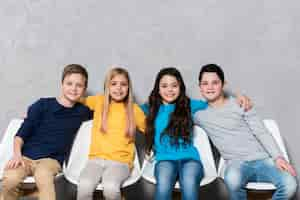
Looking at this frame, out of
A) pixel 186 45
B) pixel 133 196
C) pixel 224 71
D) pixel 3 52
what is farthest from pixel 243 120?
pixel 3 52

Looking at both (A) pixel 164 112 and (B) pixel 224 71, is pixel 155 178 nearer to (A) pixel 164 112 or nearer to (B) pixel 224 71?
(A) pixel 164 112

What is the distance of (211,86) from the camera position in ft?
7.56

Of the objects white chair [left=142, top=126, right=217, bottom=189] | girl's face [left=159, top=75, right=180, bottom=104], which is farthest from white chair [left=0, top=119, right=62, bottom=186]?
girl's face [left=159, top=75, right=180, bottom=104]

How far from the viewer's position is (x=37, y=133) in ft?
7.39

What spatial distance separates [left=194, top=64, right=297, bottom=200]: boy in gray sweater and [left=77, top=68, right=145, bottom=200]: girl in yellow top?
0.36m

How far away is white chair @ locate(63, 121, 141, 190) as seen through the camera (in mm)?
2109

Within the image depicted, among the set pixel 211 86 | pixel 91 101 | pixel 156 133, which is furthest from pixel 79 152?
pixel 211 86

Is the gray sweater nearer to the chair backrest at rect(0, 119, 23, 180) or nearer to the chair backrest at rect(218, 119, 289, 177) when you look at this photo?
the chair backrest at rect(218, 119, 289, 177)

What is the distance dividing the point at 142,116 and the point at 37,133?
0.53 meters

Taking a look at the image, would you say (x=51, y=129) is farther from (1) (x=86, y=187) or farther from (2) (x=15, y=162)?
(1) (x=86, y=187)

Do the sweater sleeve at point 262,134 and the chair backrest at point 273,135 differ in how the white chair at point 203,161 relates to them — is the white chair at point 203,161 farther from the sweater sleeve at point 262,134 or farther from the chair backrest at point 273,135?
the sweater sleeve at point 262,134

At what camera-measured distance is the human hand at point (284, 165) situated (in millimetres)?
2062

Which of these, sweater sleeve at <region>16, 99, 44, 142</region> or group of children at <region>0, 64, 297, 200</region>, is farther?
sweater sleeve at <region>16, 99, 44, 142</region>

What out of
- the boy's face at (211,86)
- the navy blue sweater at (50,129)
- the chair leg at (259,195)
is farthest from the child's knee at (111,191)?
the boy's face at (211,86)
